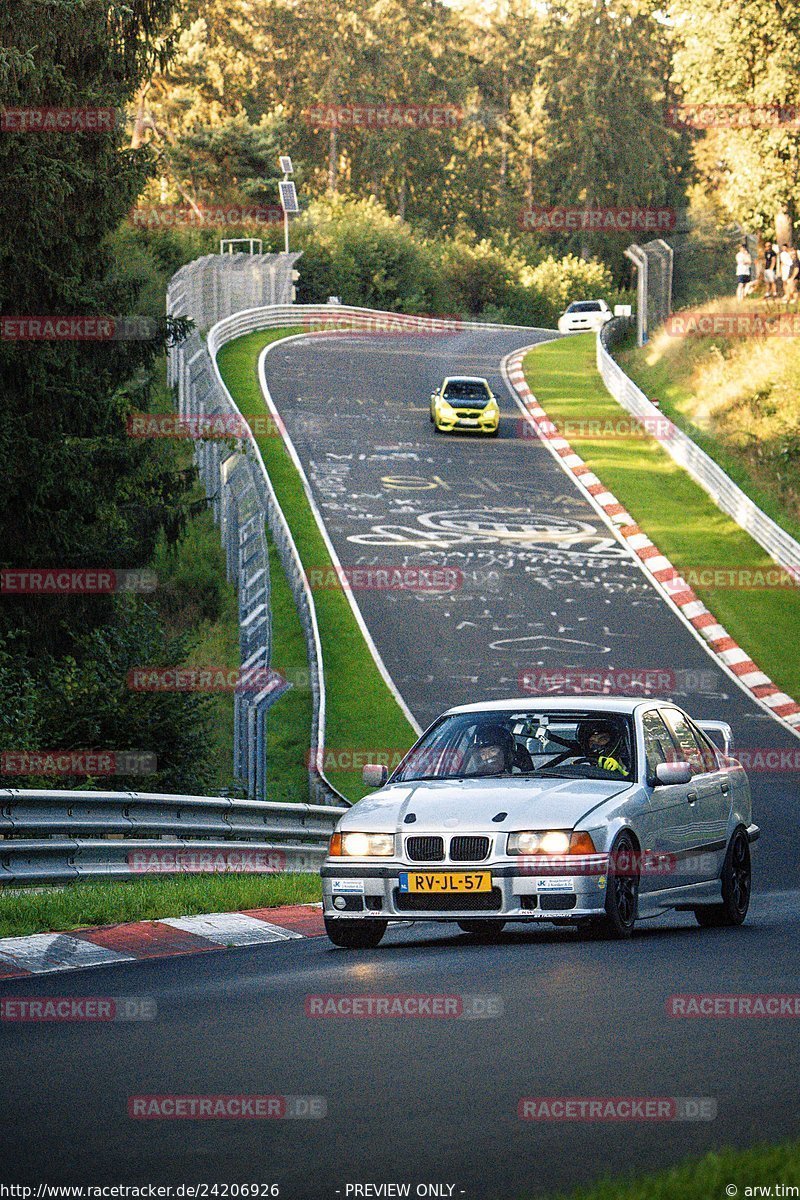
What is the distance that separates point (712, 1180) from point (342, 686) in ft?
78.1

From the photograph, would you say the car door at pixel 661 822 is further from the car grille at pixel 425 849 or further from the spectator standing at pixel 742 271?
the spectator standing at pixel 742 271

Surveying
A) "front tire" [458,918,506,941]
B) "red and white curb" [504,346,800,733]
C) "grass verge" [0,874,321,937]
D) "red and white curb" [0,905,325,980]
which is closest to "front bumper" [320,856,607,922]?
"front tire" [458,918,506,941]

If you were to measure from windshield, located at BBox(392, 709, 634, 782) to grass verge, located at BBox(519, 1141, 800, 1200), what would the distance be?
6.55 m

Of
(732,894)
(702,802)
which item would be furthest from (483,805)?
(732,894)

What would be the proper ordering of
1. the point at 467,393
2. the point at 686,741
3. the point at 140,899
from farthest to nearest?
the point at 467,393
the point at 686,741
the point at 140,899

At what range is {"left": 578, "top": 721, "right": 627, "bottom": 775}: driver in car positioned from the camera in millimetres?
11484

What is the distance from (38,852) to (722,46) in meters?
42.1

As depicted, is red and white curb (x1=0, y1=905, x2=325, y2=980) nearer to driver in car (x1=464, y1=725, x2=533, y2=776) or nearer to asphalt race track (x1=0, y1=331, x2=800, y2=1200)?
asphalt race track (x1=0, y1=331, x2=800, y2=1200)

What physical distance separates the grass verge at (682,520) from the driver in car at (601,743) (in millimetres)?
17418

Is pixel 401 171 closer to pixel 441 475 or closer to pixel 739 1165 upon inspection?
pixel 441 475

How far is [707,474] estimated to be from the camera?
137ft

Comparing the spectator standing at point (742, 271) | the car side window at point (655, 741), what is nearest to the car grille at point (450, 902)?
the car side window at point (655, 741)

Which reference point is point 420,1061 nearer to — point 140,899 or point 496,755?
point 496,755

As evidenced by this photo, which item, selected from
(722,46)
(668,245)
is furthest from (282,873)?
(668,245)
